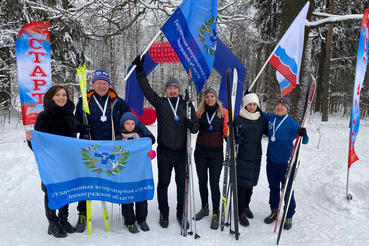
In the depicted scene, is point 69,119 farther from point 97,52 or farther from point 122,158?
point 97,52

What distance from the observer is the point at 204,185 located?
12.9ft

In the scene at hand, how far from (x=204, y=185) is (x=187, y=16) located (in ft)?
8.67

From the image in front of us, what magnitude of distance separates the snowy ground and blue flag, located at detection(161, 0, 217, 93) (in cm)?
222

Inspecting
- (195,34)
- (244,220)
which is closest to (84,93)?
(195,34)

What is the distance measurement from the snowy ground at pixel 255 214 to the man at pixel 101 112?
678mm

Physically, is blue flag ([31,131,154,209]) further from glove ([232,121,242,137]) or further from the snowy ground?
glove ([232,121,242,137])

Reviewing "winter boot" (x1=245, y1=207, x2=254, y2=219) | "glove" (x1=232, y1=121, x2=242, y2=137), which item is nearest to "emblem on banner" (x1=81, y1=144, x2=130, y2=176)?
"glove" (x1=232, y1=121, x2=242, y2=137)

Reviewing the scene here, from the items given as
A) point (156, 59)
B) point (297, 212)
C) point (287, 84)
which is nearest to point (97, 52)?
point (156, 59)

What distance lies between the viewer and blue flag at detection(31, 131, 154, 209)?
3.23m

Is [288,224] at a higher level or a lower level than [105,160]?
lower

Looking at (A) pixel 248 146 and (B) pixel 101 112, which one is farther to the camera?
(A) pixel 248 146

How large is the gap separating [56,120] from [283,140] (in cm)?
329

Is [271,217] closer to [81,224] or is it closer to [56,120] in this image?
[81,224]

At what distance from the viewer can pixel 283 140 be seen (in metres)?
3.71
